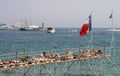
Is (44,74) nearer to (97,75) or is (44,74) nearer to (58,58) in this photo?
(97,75)

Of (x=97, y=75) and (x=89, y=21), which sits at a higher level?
(x=89, y=21)

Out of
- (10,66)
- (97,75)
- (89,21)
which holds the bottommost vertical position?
(97,75)

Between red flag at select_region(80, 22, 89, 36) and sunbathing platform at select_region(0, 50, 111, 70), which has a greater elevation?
red flag at select_region(80, 22, 89, 36)

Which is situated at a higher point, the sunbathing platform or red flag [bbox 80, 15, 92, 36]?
red flag [bbox 80, 15, 92, 36]

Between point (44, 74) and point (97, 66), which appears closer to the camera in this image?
point (44, 74)

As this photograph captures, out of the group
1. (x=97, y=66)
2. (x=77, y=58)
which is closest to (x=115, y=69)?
(x=97, y=66)

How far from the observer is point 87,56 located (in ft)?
128

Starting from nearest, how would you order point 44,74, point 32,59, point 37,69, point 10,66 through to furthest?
point 10,66 → point 32,59 → point 44,74 → point 37,69

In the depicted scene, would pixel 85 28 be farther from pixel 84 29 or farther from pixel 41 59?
pixel 41 59

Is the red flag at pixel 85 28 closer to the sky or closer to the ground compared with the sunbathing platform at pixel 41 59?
closer to the sky

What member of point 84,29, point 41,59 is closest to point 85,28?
point 84,29

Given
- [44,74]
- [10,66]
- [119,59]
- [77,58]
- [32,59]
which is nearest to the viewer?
[10,66]

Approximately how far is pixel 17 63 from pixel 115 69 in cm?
2197

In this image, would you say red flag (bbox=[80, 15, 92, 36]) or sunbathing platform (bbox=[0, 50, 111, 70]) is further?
red flag (bbox=[80, 15, 92, 36])
